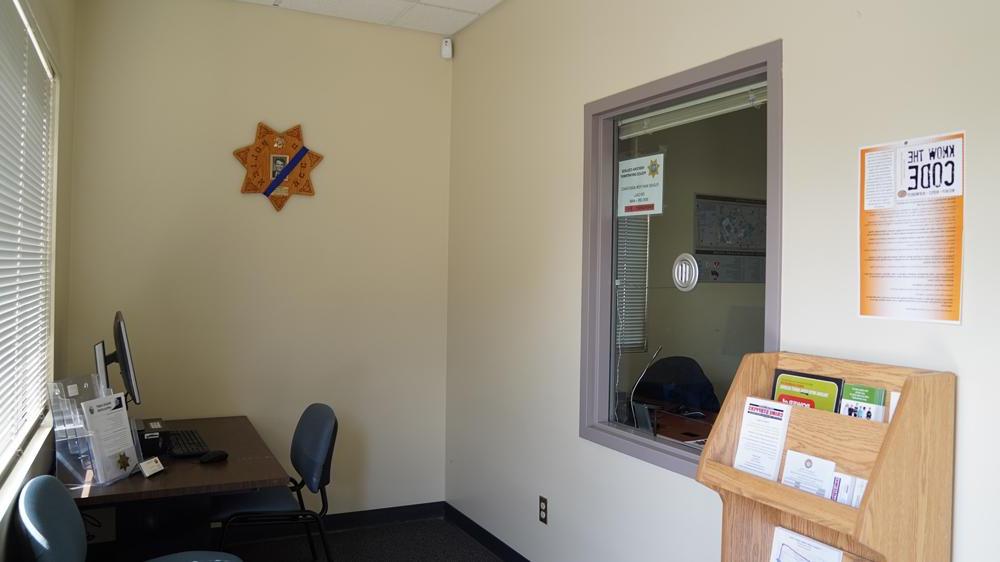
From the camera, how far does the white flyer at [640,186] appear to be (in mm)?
2955

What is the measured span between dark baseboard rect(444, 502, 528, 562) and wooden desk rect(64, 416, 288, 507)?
140 centimetres

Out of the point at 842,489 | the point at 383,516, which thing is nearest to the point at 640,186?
the point at 842,489

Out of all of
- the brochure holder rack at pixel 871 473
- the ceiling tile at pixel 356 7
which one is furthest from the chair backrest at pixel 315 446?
the ceiling tile at pixel 356 7

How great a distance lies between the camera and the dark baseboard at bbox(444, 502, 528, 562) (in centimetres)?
374

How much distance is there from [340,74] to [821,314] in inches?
123

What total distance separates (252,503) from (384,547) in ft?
3.34

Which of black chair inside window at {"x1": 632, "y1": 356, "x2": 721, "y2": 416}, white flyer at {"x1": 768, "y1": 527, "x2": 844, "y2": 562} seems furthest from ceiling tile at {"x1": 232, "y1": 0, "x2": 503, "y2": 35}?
white flyer at {"x1": 768, "y1": 527, "x2": 844, "y2": 562}

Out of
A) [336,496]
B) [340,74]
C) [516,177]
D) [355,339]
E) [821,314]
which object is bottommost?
[336,496]

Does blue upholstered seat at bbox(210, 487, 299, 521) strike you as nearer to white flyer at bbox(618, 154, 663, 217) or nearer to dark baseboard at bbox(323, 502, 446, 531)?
dark baseboard at bbox(323, 502, 446, 531)

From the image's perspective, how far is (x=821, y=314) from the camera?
2133 mm

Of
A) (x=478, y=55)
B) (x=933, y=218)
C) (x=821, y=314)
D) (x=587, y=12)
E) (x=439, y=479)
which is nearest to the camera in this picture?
(x=933, y=218)

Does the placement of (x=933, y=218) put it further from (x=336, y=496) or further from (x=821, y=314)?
(x=336, y=496)

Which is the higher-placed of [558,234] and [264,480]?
Result: [558,234]

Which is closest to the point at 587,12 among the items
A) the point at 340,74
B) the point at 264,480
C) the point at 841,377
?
the point at 340,74
